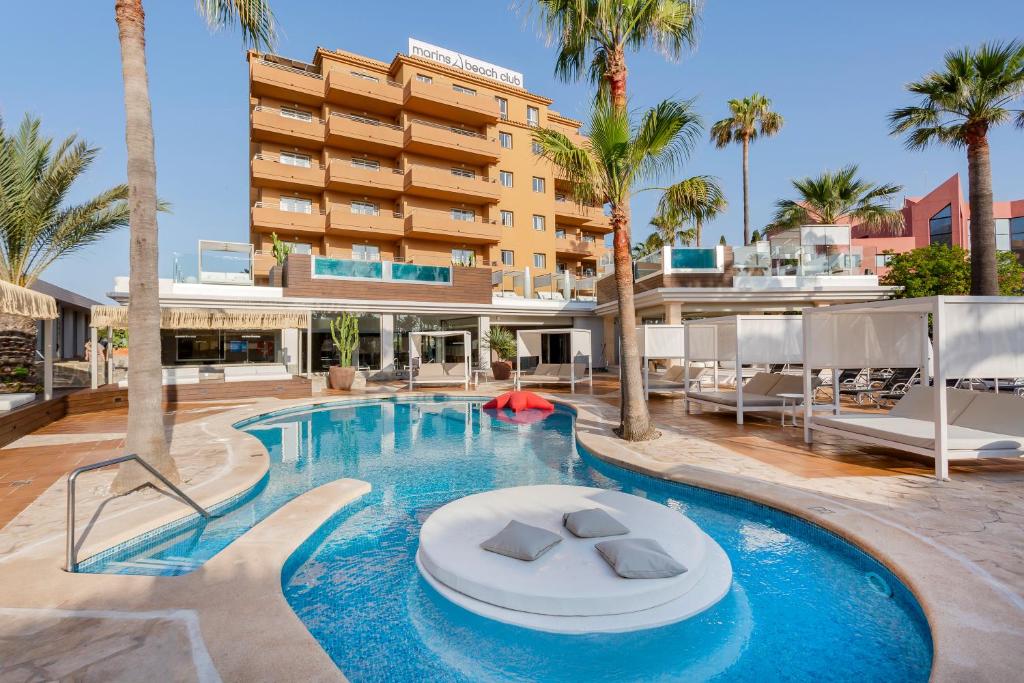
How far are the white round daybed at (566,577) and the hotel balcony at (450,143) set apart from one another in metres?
27.2

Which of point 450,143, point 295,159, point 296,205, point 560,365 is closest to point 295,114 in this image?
point 295,159

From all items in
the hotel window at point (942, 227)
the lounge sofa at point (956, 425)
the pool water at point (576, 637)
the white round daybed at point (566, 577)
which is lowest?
the pool water at point (576, 637)

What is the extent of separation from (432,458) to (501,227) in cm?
2382

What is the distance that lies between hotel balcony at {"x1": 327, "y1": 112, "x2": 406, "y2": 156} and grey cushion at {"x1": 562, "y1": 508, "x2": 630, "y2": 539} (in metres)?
27.2

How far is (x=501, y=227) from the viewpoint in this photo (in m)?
30.0

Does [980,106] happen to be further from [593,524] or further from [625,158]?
[593,524]

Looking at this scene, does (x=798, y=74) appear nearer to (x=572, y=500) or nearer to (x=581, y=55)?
(x=581, y=55)

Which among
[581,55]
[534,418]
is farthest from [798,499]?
[581,55]

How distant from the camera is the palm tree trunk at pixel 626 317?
8.04 meters

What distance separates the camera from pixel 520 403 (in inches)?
491

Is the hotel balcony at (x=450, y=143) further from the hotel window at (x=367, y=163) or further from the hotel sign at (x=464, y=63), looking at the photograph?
the hotel sign at (x=464, y=63)

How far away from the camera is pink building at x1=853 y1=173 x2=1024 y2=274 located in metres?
37.3

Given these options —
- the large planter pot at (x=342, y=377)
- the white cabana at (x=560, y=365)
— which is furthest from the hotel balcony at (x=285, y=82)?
the white cabana at (x=560, y=365)

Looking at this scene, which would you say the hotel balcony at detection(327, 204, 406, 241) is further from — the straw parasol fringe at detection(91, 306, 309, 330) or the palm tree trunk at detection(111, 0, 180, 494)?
the palm tree trunk at detection(111, 0, 180, 494)
